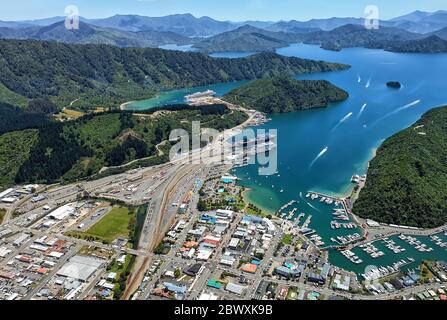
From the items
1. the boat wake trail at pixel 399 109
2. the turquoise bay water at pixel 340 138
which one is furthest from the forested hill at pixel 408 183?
the boat wake trail at pixel 399 109

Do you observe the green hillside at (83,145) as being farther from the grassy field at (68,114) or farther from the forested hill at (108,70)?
the forested hill at (108,70)

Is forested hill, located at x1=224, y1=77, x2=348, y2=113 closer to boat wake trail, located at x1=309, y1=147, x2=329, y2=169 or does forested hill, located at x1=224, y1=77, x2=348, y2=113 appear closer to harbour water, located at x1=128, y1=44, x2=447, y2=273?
harbour water, located at x1=128, y1=44, x2=447, y2=273

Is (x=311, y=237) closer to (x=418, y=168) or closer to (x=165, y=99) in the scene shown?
(x=418, y=168)

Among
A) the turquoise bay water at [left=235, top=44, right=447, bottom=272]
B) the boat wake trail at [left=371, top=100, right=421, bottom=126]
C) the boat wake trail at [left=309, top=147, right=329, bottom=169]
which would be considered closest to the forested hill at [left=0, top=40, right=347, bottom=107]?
the turquoise bay water at [left=235, top=44, right=447, bottom=272]

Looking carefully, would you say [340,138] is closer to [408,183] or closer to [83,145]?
[408,183]

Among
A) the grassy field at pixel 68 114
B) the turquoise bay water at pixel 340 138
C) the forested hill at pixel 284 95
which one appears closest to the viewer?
the turquoise bay water at pixel 340 138
